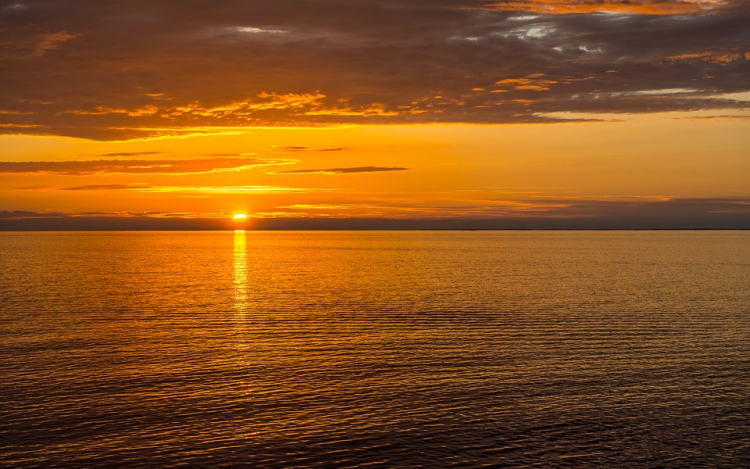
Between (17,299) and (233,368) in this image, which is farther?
(17,299)

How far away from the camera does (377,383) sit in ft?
139

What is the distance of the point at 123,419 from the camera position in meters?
34.8

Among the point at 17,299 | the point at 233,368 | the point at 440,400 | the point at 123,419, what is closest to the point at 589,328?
the point at 440,400

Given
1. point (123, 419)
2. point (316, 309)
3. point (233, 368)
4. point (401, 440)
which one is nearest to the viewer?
point (401, 440)

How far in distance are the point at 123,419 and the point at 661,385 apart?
30.9 metres

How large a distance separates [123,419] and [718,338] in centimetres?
4678

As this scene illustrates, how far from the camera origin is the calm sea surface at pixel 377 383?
30625 mm

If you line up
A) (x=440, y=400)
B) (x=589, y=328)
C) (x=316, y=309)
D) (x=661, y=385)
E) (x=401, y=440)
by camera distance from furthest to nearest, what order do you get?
(x=316, y=309) < (x=589, y=328) < (x=661, y=385) < (x=440, y=400) < (x=401, y=440)

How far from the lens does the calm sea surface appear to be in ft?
100

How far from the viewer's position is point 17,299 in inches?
3396

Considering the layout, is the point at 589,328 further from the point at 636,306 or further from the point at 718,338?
the point at 636,306

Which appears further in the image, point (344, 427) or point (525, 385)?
point (525, 385)

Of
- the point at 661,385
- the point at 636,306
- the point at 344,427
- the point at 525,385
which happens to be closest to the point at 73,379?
the point at 344,427

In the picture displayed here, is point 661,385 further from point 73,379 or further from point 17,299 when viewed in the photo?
point 17,299
